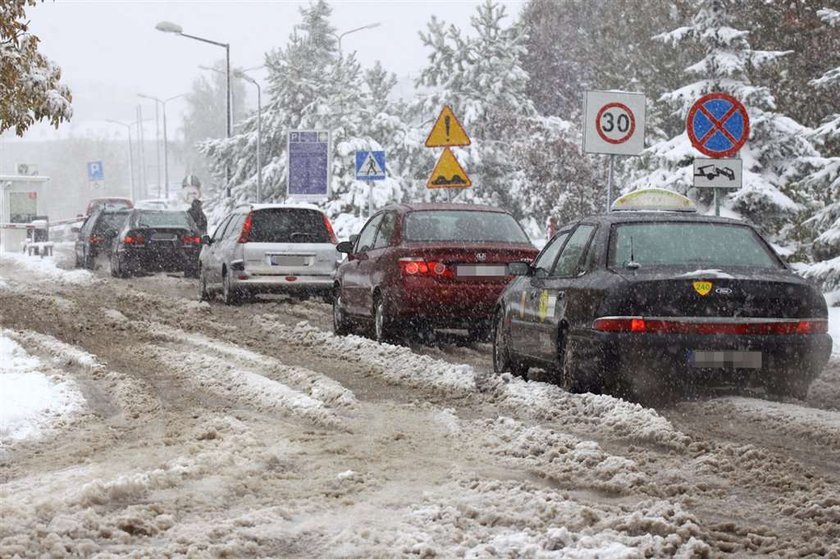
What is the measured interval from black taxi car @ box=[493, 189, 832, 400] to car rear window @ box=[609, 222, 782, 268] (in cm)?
1

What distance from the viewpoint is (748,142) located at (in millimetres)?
26594

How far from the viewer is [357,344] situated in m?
14.6

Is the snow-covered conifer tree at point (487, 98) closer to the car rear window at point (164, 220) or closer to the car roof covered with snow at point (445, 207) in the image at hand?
the car rear window at point (164, 220)

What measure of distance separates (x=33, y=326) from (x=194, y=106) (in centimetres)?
13997

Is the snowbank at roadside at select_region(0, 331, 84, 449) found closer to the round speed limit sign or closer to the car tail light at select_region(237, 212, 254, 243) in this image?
the round speed limit sign

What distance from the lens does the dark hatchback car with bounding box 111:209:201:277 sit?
1169 inches

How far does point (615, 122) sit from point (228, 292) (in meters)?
6.91

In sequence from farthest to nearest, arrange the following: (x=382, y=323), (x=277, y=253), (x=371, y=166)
Answer: (x=371, y=166), (x=277, y=253), (x=382, y=323)

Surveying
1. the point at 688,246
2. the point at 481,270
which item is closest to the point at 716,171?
the point at 481,270

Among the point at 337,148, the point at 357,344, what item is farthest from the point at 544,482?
the point at 337,148

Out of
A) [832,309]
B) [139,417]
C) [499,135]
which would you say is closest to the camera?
[139,417]

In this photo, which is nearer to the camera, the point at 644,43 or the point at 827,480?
the point at 827,480

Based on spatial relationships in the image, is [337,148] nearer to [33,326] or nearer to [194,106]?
[33,326]

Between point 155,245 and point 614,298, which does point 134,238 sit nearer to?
point 155,245
